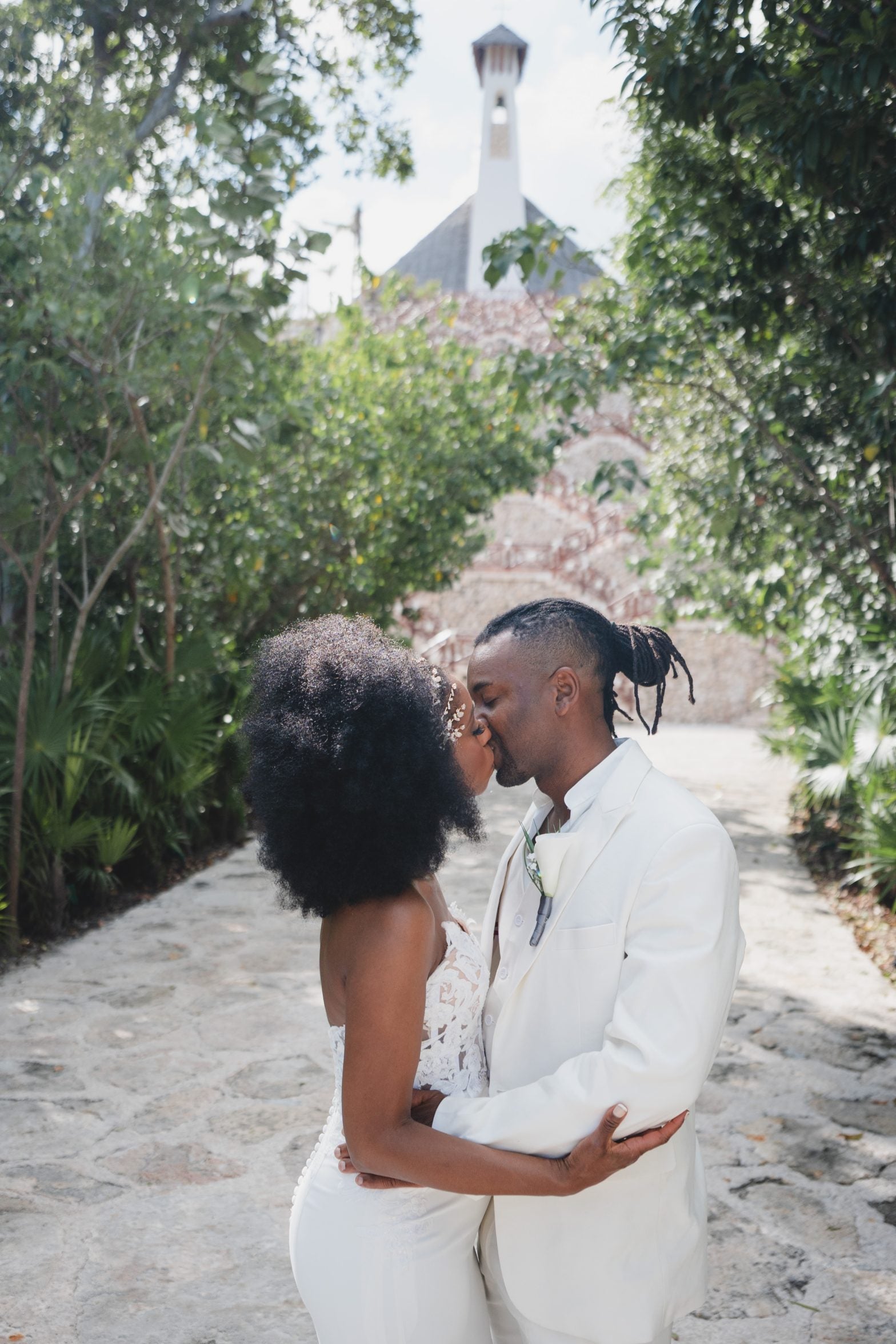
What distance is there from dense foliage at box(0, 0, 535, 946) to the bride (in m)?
4.50

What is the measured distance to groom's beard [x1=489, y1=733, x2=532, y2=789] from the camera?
1.99 m

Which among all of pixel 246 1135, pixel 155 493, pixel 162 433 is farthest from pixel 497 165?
pixel 246 1135

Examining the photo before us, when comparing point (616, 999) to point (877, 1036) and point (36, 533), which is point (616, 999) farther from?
point (36, 533)

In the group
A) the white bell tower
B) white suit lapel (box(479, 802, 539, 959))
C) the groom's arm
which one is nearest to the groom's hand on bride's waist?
the groom's arm

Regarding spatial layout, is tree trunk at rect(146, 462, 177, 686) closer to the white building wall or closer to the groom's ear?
the groom's ear

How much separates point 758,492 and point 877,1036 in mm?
3587

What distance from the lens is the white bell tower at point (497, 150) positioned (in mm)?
45188

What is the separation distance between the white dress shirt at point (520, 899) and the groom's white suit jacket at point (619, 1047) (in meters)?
0.03

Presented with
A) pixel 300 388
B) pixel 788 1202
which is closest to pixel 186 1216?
pixel 788 1202

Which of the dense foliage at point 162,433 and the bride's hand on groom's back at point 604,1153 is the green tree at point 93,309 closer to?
the dense foliage at point 162,433

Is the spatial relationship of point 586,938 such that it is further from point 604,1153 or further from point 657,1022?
point 604,1153

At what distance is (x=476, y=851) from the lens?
29.4 feet

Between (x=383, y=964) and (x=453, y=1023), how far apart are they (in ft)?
1.03

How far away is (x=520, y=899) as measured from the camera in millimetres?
2102
